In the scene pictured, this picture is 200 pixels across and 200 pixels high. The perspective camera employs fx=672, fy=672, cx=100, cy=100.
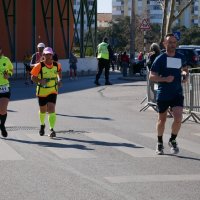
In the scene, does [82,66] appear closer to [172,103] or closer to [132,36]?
[132,36]

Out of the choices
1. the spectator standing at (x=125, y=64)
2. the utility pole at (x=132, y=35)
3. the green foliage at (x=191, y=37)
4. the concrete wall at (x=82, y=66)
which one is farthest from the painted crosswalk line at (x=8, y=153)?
the green foliage at (x=191, y=37)

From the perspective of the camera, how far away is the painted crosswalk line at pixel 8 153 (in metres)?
10.5

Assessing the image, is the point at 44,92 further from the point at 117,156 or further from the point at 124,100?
the point at 124,100

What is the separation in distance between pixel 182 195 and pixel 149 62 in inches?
406

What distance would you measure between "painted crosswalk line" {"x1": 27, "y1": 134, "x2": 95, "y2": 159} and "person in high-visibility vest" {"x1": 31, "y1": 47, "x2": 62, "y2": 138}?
0.35 metres

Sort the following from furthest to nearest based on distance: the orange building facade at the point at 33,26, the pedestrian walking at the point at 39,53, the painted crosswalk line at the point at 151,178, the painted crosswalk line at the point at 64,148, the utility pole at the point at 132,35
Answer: the orange building facade at the point at 33,26, the utility pole at the point at 132,35, the pedestrian walking at the point at 39,53, the painted crosswalk line at the point at 64,148, the painted crosswalk line at the point at 151,178

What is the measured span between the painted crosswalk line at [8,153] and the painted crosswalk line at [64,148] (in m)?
0.65

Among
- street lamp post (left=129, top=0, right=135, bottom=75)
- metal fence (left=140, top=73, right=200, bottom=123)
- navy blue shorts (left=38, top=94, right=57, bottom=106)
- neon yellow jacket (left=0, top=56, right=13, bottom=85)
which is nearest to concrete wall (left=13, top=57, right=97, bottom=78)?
street lamp post (left=129, top=0, right=135, bottom=75)

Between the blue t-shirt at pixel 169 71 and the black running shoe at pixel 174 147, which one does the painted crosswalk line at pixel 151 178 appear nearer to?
the black running shoe at pixel 174 147

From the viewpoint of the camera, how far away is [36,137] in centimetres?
1309

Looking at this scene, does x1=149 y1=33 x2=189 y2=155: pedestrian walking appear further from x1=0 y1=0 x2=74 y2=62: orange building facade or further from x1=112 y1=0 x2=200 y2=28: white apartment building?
x1=112 y1=0 x2=200 y2=28: white apartment building

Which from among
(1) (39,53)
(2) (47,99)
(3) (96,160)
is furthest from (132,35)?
(3) (96,160)

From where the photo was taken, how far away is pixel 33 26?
42.8m

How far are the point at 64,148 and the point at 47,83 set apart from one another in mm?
1965
